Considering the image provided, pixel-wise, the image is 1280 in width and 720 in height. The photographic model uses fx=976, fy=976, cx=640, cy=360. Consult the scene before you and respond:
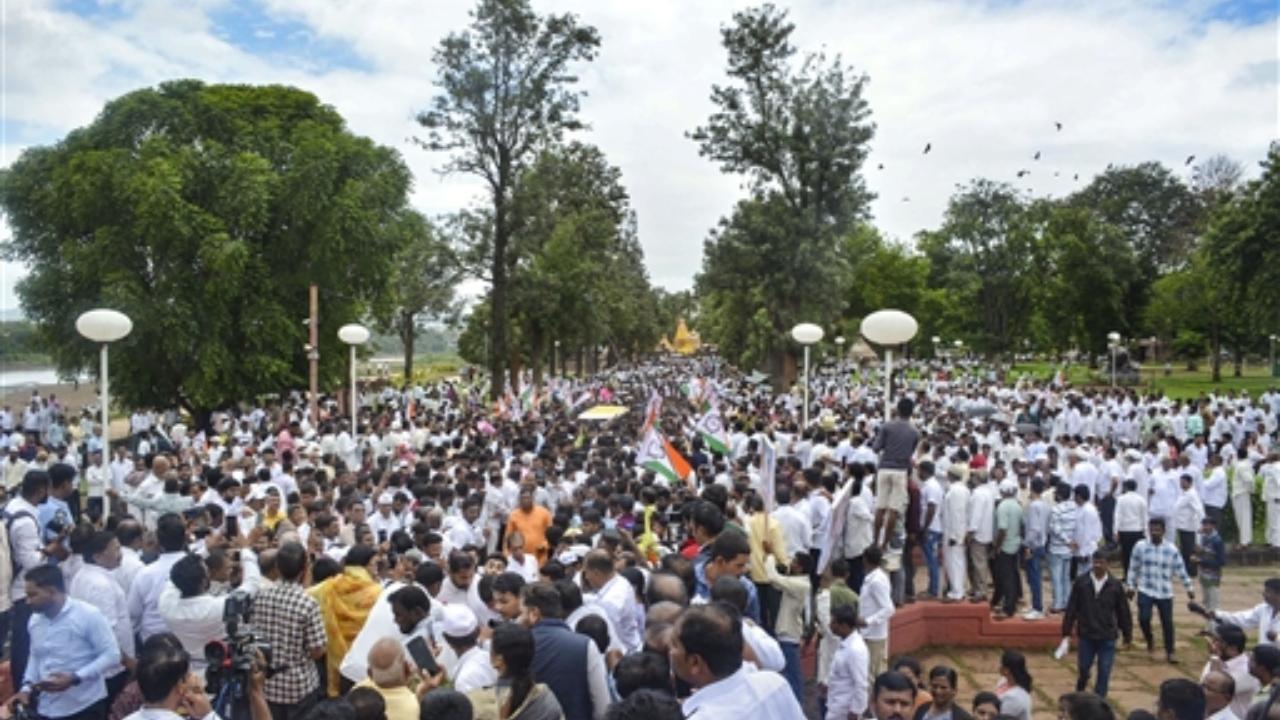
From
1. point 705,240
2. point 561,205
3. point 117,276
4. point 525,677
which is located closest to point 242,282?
point 117,276

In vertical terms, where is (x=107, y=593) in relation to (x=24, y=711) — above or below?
Result: above

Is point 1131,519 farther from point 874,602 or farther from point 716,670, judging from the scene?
point 716,670

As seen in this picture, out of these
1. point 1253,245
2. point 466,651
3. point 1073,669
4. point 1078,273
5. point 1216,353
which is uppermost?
point 1078,273

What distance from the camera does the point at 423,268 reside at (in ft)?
98.3

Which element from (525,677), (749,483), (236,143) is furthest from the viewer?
(236,143)

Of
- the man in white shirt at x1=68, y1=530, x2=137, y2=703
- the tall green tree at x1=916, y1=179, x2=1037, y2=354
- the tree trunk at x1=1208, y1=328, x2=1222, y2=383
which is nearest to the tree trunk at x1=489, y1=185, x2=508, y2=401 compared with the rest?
the man in white shirt at x1=68, y1=530, x2=137, y2=703

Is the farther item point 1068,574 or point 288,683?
point 1068,574

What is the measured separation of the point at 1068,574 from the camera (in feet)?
37.1

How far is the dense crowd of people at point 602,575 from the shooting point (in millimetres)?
4613

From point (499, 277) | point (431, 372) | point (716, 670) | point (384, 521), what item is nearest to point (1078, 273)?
point (499, 277)

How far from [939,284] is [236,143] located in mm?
57620

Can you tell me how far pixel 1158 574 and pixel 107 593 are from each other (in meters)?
9.51

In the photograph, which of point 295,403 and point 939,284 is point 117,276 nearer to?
point 295,403

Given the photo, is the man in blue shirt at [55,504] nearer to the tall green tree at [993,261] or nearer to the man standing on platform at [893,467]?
the man standing on platform at [893,467]
